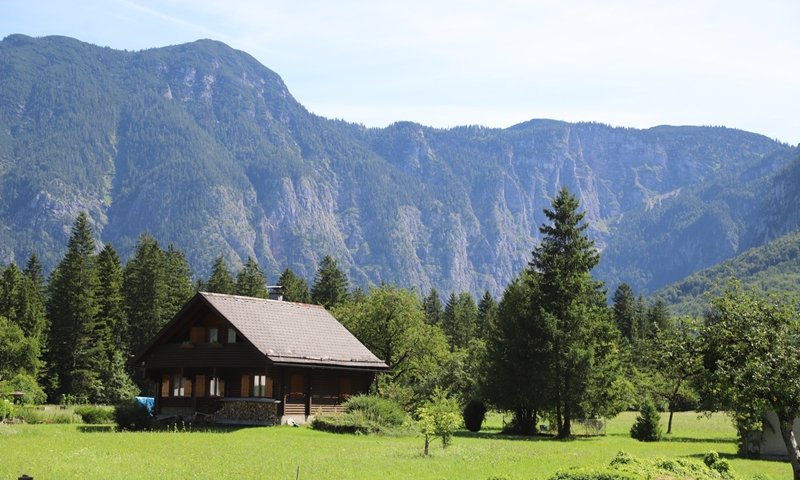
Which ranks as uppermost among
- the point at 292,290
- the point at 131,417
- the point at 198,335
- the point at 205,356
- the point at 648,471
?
the point at 292,290

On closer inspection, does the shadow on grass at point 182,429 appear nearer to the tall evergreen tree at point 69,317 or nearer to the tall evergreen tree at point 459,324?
the tall evergreen tree at point 69,317

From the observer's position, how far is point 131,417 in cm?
4688

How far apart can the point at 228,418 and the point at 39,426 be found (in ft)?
32.1

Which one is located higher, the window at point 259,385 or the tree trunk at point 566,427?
the window at point 259,385

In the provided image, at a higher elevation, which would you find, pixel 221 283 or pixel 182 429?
pixel 221 283

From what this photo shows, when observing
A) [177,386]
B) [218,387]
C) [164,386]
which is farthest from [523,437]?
[164,386]

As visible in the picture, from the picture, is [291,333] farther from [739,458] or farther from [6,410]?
[739,458]

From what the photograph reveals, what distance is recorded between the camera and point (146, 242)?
9738cm

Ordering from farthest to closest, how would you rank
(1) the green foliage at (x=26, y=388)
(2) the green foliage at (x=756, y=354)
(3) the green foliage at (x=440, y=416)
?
1. (1) the green foliage at (x=26, y=388)
2. (3) the green foliage at (x=440, y=416)
3. (2) the green foliage at (x=756, y=354)

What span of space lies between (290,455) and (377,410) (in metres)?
15.2

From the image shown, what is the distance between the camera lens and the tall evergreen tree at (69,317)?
7975 cm

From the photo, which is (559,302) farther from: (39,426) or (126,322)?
(126,322)

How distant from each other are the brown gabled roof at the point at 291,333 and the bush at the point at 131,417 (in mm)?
6631

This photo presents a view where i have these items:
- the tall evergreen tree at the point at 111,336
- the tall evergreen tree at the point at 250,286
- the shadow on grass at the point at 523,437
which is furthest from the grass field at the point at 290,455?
the tall evergreen tree at the point at 250,286
